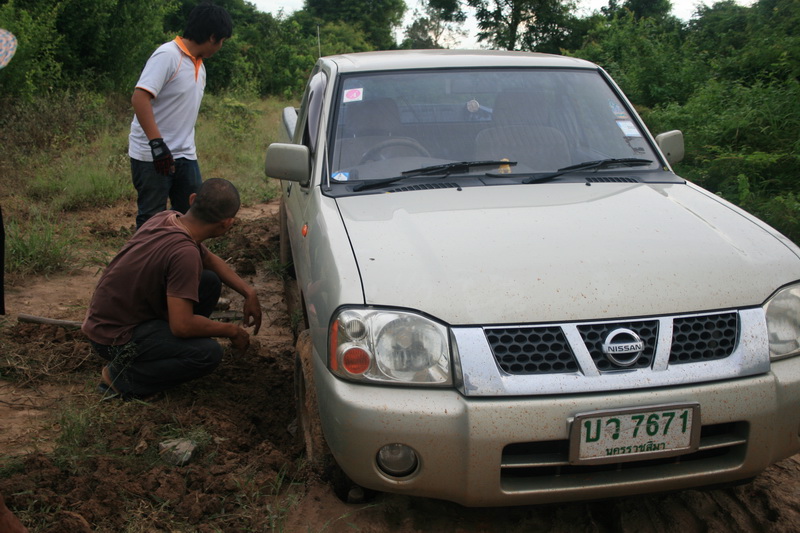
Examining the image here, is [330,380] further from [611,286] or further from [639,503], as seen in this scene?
[639,503]

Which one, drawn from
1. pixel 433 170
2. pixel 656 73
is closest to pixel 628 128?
pixel 433 170

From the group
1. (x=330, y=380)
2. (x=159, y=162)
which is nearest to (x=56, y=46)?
(x=159, y=162)

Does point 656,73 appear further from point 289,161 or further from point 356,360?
point 356,360

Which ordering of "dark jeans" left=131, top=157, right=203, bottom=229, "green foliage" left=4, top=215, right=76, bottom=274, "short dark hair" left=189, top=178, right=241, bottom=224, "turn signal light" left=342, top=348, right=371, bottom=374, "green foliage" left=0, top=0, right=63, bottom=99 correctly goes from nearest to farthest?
"turn signal light" left=342, top=348, right=371, bottom=374 → "short dark hair" left=189, top=178, right=241, bottom=224 → "dark jeans" left=131, top=157, right=203, bottom=229 → "green foliage" left=4, top=215, right=76, bottom=274 → "green foliage" left=0, top=0, right=63, bottom=99

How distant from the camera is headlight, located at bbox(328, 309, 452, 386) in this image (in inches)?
89.2

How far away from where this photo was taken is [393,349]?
2.29 meters

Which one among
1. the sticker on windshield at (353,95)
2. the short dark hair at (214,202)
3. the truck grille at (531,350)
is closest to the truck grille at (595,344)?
the truck grille at (531,350)

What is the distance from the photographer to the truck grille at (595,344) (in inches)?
88.6

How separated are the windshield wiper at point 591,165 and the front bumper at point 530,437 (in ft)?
4.11

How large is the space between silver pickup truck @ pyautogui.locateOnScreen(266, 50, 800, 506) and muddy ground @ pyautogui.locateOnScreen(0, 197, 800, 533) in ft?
0.88

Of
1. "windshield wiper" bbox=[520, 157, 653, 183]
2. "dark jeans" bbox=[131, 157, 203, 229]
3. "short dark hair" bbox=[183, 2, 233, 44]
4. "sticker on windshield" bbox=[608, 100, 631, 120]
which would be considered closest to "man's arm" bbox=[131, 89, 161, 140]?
"dark jeans" bbox=[131, 157, 203, 229]

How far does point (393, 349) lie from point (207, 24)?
3.20m

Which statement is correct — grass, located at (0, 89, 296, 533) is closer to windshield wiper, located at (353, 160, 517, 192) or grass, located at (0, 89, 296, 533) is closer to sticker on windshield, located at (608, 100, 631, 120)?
windshield wiper, located at (353, 160, 517, 192)

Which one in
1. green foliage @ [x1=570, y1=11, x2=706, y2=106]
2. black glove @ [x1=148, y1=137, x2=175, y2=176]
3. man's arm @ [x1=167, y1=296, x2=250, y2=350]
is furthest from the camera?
green foliage @ [x1=570, y1=11, x2=706, y2=106]
